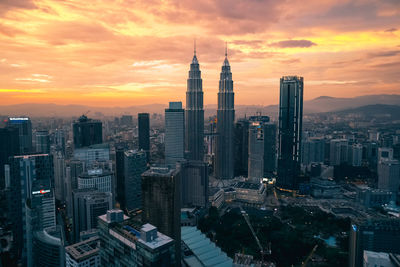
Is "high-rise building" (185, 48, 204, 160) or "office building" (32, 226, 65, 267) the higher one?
"high-rise building" (185, 48, 204, 160)

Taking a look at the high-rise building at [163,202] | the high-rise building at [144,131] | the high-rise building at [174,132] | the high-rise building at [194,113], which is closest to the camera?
the high-rise building at [163,202]

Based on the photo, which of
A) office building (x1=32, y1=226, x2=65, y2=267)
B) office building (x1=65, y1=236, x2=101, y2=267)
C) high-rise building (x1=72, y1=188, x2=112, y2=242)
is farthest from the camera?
high-rise building (x1=72, y1=188, x2=112, y2=242)

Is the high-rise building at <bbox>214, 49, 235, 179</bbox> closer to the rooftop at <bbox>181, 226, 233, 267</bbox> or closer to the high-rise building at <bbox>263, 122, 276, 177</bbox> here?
Answer: the high-rise building at <bbox>263, 122, 276, 177</bbox>

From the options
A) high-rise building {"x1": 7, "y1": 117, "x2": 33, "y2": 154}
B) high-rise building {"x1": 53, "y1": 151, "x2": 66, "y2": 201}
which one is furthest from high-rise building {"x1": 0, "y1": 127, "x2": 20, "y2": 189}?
high-rise building {"x1": 53, "y1": 151, "x2": 66, "y2": 201}

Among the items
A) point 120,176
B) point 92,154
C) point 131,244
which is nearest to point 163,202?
point 131,244

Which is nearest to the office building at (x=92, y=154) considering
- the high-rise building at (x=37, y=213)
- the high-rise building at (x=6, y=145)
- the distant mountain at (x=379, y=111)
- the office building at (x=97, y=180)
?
the high-rise building at (x=6, y=145)

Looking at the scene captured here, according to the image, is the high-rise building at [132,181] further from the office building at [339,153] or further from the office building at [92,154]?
the office building at [339,153]

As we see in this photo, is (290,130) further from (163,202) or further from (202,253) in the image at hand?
(163,202)
